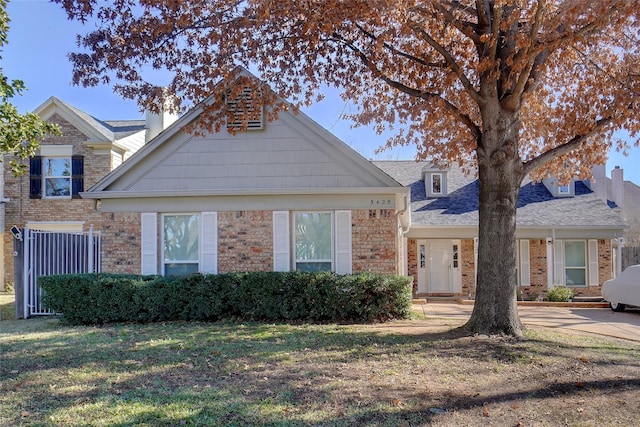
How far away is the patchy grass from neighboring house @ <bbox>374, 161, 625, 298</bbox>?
9.45m

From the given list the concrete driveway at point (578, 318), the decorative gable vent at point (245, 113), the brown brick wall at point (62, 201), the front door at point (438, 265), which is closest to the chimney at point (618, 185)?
the front door at point (438, 265)

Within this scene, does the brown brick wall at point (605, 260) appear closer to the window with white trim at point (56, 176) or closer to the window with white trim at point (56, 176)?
A: the window with white trim at point (56, 176)

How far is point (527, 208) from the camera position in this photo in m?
19.3

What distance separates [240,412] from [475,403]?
237 centimetres

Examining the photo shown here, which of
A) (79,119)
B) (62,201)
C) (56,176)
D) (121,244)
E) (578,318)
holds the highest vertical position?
(79,119)

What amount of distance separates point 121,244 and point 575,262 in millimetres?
15732

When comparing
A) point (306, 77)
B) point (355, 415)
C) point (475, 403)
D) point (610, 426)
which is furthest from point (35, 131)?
point (610, 426)

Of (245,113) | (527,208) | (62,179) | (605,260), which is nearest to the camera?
(245,113)

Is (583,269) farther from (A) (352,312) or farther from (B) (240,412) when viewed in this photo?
(B) (240,412)

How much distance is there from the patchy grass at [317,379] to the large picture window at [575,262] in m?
10.7

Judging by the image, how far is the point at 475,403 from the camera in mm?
5141

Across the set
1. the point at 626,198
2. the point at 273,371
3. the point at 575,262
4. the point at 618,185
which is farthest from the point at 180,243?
the point at 626,198

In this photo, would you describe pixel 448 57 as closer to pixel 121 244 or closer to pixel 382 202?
pixel 382 202

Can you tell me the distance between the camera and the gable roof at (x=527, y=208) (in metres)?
18.1
